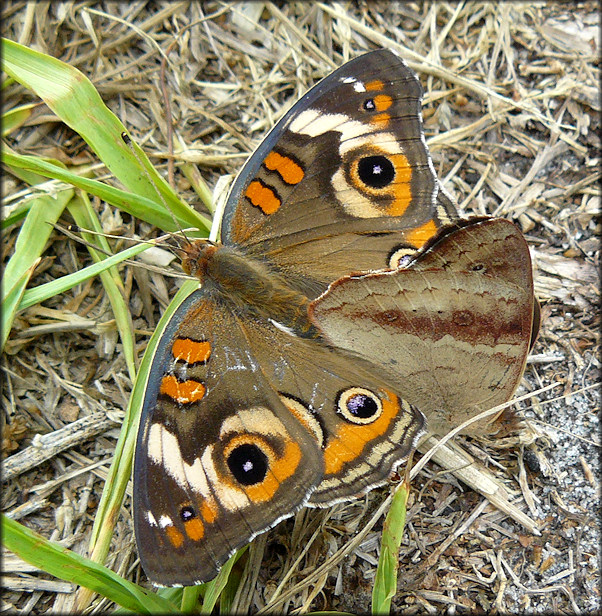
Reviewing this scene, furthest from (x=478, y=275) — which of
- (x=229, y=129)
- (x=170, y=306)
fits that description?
(x=229, y=129)

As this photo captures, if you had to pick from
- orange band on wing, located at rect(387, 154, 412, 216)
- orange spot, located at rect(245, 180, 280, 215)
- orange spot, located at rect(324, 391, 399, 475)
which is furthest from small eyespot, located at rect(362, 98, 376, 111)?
orange spot, located at rect(324, 391, 399, 475)

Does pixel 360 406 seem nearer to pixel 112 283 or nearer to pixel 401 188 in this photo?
pixel 401 188

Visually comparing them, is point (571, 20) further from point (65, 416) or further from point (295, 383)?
point (65, 416)

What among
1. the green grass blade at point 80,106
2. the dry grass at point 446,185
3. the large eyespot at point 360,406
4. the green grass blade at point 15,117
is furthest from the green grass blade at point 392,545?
the green grass blade at point 15,117

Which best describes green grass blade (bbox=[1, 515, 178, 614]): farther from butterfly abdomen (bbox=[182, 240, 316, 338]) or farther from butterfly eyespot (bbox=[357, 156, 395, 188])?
butterfly eyespot (bbox=[357, 156, 395, 188])

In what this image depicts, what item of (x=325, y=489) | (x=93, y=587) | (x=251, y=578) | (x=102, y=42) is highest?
(x=102, y=42)

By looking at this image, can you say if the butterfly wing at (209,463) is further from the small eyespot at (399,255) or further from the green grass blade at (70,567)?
the small eyespot at (399,255)

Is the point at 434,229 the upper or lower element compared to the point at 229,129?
lower
